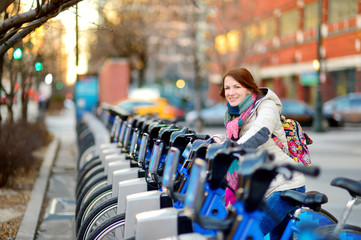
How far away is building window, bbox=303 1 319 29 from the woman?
115ft

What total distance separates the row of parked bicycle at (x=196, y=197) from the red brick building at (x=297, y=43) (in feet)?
73.2

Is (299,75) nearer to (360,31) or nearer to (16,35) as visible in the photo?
(360,31)

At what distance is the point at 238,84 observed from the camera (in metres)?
4.08

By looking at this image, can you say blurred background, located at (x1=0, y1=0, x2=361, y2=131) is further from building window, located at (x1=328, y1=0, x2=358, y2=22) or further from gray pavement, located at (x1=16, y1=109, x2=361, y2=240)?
gray pavement, located at (x1=16, y1=109, x2=361, y2=240)

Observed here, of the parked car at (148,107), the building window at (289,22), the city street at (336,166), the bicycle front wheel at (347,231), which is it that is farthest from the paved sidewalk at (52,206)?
the building window at (289,22)

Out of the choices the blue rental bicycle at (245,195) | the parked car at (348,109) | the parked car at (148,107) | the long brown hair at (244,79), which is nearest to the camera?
the blue rental bicycle at (245,195)

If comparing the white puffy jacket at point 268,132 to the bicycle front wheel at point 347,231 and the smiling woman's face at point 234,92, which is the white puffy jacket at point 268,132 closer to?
the smiling woman's face at point 234,92

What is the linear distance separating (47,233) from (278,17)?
1548 inches

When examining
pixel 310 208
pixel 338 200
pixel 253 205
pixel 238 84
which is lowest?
pixel 338 200

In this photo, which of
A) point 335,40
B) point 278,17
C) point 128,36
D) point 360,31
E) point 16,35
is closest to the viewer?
point 16,35

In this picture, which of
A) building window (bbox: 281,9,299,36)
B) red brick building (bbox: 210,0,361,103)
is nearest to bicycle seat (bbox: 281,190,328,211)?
red brick building (bbox: 210,0,361,103)

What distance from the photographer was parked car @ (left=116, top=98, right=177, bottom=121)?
25.5 meters

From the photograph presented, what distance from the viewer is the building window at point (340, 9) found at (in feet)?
110

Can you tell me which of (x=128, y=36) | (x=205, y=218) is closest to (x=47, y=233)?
(x=205, y=218)
